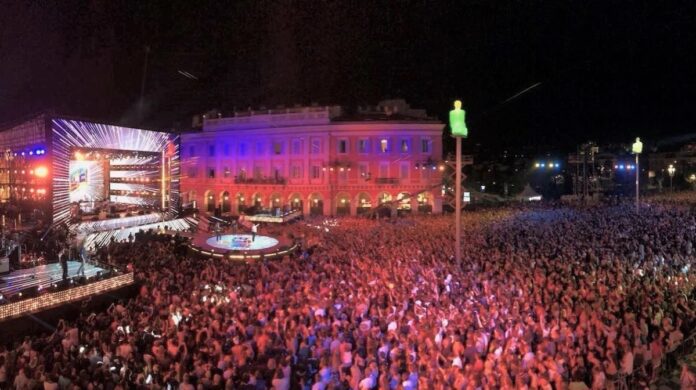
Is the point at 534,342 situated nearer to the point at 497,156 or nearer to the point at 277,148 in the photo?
the point at 277,148

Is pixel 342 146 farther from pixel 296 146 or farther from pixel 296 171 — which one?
pixel 296 171

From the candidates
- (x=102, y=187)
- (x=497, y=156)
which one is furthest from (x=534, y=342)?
(x=497, y=156)

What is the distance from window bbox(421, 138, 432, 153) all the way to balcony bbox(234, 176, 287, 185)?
11866 millimetres

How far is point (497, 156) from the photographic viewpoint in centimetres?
Result: 5928

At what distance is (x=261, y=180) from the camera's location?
40.1 meters

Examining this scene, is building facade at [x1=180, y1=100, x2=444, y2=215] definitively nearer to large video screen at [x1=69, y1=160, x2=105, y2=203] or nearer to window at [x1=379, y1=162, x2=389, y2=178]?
window at [x1=379, y1=162, x2=389, y2=178]

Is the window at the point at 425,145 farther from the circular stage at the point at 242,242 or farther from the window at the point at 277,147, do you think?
the circular stage at the point at 242,242

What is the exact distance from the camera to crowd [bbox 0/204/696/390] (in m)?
6.85

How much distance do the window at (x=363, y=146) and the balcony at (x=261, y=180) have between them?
6.97m

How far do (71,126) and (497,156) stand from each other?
49915mm

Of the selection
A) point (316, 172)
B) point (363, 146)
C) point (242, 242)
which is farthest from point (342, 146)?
point (242, 242)

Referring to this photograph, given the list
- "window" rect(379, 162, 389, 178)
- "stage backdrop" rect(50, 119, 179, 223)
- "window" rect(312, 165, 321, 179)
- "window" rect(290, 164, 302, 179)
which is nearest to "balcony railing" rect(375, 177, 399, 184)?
"window" rect(379, 162, 389, 178)

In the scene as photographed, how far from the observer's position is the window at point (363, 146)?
38000 mm

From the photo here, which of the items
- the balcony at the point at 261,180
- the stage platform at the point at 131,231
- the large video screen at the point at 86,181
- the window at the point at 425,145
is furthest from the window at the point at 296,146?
the large video screen at the point at 86,181
